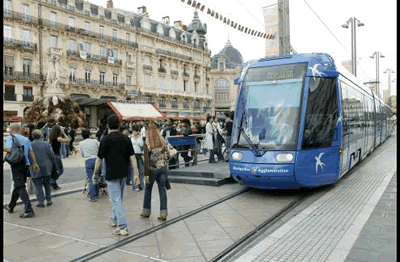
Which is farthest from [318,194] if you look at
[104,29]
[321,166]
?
[104,29]

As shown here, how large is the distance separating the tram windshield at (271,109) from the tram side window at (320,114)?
0.23 metres

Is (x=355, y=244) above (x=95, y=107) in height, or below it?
below

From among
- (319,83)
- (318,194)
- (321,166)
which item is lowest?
(318,194)

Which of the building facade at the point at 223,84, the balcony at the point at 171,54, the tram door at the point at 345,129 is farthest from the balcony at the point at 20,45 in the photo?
the tram door at the point at 345,129

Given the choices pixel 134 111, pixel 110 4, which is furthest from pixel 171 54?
pixel 134 111

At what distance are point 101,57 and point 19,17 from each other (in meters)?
10.4

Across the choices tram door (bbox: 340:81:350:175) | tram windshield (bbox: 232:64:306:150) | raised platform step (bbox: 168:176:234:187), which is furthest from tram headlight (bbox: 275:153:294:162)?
raised platform step (bbox: 168:176:234:187)

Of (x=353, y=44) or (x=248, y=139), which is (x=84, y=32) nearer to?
(x=353, y=44)

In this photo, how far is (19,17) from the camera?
3759cm

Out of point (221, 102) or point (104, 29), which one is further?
point (221, 102)

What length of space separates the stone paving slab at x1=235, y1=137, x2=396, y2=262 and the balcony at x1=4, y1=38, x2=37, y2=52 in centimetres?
3683

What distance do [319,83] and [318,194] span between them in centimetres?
234

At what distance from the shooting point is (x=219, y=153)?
12758 mm

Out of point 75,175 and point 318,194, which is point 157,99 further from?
point 318,194
